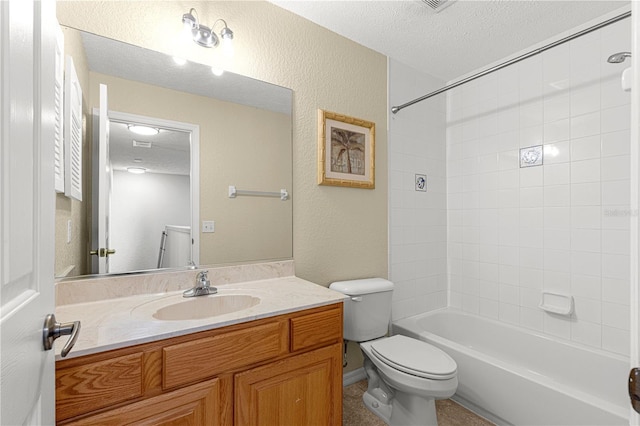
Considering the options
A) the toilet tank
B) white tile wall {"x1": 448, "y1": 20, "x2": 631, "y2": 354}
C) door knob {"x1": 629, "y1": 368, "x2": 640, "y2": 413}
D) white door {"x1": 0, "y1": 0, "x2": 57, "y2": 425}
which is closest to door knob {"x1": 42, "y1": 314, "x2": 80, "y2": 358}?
white door {"x1": 0, "y1": 0, "x2": 57, "y2": 425}

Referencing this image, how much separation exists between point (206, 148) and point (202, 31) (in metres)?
0.57

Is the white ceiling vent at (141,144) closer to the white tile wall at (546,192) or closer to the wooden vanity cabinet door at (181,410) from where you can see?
the wooden vanity cabinet door at (181,410)

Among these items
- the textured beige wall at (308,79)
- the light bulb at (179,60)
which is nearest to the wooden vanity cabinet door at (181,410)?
the textured beige wall at (308,79)

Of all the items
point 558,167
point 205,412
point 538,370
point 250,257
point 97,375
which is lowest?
point 538,370

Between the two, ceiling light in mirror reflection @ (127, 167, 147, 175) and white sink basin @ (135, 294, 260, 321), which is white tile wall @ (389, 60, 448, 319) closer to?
white sink basin @ (135, 294, 260, 321)

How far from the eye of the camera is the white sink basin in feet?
3.96

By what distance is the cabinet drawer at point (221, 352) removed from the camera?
956 mm

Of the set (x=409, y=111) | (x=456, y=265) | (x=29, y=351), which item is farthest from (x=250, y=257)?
(x=456, y=265)

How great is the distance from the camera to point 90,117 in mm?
1266

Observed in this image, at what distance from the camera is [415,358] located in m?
1.57

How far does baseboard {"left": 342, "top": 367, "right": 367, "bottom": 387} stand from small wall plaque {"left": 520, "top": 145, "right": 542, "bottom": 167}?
194 cm

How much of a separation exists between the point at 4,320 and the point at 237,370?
2.70 ft

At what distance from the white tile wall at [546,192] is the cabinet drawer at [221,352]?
4.56ft

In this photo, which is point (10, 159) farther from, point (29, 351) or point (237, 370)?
point (237, 370)
